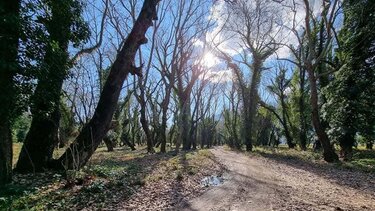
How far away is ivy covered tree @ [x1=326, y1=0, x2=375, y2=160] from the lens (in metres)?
15.6

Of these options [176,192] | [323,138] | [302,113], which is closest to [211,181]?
[176,192]

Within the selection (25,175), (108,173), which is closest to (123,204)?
(108,173)

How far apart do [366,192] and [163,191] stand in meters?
5.73

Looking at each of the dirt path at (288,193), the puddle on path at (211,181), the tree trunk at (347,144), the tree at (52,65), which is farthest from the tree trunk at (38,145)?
the tree trunk at (347,144)

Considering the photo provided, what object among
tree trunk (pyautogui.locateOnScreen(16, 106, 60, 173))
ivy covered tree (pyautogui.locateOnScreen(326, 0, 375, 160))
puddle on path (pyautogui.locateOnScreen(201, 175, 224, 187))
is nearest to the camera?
puddle on path (pyautogui.locateOnScreen(201, 175, 224, 187))

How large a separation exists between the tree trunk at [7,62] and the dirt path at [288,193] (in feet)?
14.8

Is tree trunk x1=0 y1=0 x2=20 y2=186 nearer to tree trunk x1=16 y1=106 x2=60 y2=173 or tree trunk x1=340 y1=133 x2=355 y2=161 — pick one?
tree trunk x1=16 y1=106 x2=60 y2=173

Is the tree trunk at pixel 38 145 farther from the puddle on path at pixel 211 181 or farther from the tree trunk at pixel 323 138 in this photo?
the tree trunk at pixel 323 138

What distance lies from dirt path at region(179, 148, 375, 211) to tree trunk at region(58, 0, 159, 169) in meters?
3.77

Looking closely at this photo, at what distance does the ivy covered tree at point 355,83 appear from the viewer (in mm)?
15570

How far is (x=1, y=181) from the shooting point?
671 cm

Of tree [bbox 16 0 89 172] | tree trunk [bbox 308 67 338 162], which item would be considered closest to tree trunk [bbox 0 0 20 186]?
tree [bbox 16 0 89 172]

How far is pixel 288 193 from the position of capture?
7.37 meters

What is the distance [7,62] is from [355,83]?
54.6 feet
